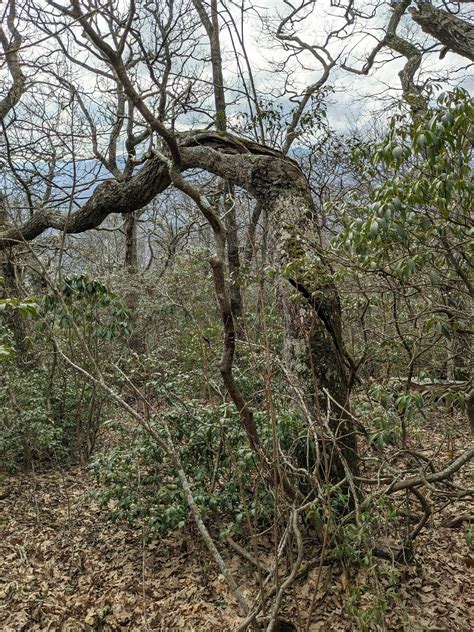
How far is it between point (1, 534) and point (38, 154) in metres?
5.30

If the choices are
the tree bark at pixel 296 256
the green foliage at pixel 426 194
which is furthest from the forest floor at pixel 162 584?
the green foliage at pixel 426 194

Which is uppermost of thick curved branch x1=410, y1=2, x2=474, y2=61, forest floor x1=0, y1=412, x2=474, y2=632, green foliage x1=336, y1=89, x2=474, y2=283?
thick curved branch x1=410, y1=2, x2=474, y2=61

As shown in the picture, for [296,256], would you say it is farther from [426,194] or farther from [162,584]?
[162,584]

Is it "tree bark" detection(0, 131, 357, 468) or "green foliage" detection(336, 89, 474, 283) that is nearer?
"green foliage" detection(336, 89, 474, 283)

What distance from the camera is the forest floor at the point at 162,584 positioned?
2.99 meters

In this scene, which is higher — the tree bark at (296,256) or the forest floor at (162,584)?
the tree bark at (296,256)

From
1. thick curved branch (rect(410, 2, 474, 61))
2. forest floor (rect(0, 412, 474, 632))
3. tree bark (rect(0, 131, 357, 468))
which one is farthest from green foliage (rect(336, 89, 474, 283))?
thick curved branch (rect(410, 2, 474, 61))

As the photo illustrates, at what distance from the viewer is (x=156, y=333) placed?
8.43 meters

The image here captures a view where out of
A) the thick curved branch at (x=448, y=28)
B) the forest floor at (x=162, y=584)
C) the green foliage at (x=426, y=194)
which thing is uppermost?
the thick curved branch at (x=448, y=28)


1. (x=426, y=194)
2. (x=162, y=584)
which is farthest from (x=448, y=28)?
(x=162, y=584)

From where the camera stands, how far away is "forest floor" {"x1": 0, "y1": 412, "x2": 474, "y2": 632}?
9.81 feet

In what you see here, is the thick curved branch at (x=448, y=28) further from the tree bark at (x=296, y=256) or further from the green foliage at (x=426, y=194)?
the green foliage at (x=426, y=194)

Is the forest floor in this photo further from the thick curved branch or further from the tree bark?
the thick curved branch

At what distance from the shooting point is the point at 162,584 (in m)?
3.46
